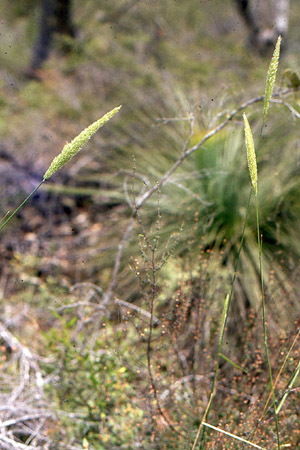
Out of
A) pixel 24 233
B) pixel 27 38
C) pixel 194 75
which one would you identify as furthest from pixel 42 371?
pixel 27 38

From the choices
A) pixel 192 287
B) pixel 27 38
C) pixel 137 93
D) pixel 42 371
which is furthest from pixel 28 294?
pixel 27 38

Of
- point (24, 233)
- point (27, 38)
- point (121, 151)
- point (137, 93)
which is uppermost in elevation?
point (27, 38)

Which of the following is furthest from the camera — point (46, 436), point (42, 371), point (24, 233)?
point (24, 233)

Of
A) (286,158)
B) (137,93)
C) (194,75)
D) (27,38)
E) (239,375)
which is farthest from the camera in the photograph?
(27,38)

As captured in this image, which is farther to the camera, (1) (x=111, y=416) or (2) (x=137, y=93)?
(2) (x=137, y=93)

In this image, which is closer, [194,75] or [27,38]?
[194,75]

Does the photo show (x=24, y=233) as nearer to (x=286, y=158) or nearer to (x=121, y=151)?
(x=121, y=151)

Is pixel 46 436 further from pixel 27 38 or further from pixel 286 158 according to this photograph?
pixel 27 38

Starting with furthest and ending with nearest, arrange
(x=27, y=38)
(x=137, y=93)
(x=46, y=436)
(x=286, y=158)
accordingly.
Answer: (x=27, y=38) < (x=137, y=93) < (x=286, y=158) < (x=46, y=436)

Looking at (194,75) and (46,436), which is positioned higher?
(194,75)
